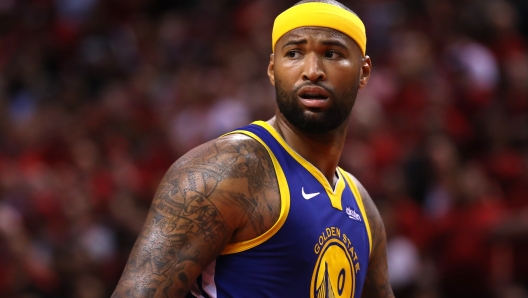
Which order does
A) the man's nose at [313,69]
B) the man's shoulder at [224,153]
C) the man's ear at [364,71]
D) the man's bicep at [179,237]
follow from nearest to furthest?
1. the man's bicep at [179,237]
2. the man's shoulder at [224,153]
3. the man's nose at [313,69]
4. the man's ear at [364,71]

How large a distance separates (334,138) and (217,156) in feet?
2.60

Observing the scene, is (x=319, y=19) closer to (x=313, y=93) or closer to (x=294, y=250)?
(x=313, y=93)

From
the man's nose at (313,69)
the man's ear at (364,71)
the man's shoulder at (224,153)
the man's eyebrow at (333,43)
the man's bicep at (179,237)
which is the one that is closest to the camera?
the man's bicep at (179,237)

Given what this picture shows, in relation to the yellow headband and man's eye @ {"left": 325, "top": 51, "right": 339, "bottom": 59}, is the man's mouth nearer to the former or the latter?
man's eye @ {"left": 325, "top": 51, "right": 339, "bottom": 59}

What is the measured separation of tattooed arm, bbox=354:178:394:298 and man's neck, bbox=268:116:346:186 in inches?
13.8

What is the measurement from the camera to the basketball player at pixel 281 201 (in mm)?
3291

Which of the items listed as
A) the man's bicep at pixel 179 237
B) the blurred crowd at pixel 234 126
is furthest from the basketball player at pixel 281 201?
the blurred crowd at pixel 234 126

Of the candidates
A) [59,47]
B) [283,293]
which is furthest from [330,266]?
[59,47]

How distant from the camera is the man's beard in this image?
3.77 metres

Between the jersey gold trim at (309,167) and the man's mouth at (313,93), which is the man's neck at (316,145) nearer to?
the jersey gold trim at (309,167)

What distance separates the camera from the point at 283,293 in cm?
350

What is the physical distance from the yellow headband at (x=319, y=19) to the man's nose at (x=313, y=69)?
18 cm

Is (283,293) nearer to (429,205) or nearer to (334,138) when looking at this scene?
(334,138)

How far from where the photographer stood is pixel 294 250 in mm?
3492
